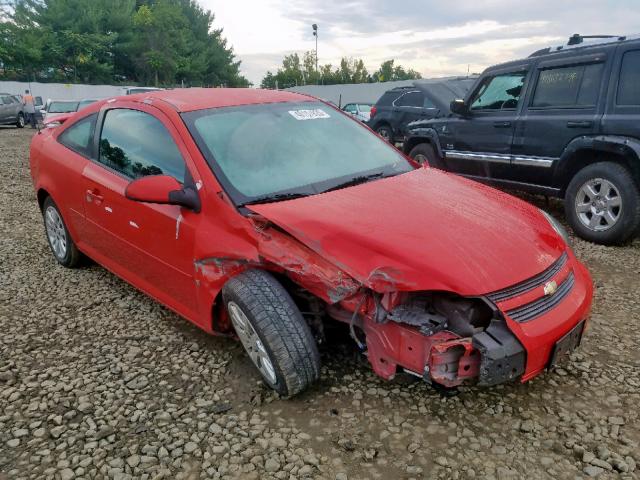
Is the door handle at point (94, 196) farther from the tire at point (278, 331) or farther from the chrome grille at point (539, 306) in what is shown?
the chrome grille at point (539, 306)

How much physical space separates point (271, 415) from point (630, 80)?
14.9ft

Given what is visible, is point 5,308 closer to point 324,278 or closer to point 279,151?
point 279,151

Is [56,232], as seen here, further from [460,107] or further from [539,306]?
[460,107]

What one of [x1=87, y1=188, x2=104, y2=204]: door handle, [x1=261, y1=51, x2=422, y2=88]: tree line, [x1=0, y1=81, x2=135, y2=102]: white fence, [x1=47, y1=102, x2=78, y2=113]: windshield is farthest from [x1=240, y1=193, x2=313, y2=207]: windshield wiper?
[x1=261, y1=51, x2=422, y2=88]: tree line

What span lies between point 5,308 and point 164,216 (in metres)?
→ 1.80

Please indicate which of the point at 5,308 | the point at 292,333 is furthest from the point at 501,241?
the point at 5,308

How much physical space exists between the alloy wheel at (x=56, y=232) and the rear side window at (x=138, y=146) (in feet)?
3.54

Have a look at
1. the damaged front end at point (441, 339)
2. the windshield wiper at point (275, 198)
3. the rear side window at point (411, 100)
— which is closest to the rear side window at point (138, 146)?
the windshield wiper at point (275, 198)

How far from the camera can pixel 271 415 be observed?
2459mm

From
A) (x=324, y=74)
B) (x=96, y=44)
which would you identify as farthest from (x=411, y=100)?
(x=324, y=74)

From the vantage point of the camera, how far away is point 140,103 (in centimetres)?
339

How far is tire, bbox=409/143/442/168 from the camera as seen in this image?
692 centimetres

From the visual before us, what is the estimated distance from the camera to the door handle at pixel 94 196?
3487 millimetres

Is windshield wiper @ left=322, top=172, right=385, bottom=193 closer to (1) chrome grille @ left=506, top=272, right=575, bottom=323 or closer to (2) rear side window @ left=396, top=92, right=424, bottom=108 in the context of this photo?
(1) chrome grille @ left=506, top=272, right=575, bottom=323
